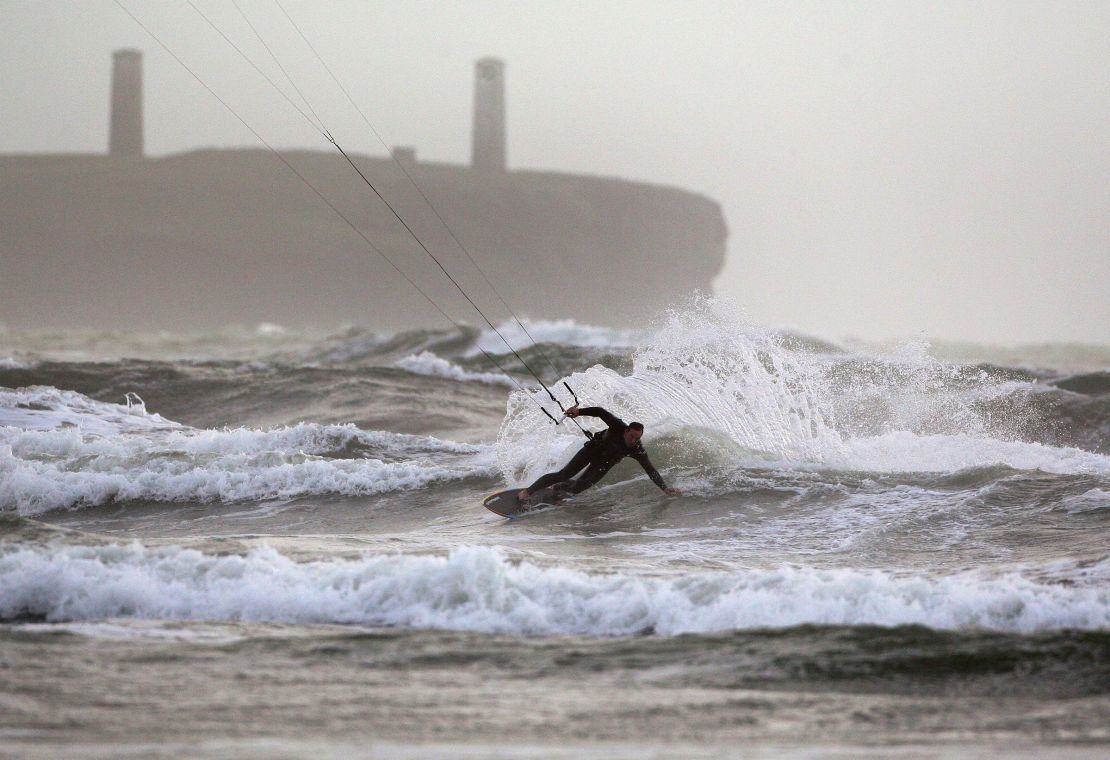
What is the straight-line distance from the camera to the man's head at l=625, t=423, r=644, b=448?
11.2 meters

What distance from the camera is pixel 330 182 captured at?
93.1 metres

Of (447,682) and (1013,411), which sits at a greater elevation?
(1013,411)

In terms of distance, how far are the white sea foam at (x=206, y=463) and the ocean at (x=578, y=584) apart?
42 mm

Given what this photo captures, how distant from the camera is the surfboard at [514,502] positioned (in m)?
11.3

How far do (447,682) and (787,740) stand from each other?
171 cm

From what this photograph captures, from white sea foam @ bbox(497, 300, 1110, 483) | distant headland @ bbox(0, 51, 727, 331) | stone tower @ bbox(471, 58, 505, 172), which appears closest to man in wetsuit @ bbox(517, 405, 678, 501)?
white sea foam @ bbox(497, 300, 1110, 483)

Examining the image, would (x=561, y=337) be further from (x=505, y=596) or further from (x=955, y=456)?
(x=505, y=596)

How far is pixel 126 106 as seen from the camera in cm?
8394

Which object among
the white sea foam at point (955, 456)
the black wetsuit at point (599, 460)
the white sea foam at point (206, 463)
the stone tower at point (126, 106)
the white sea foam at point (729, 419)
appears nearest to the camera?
the black wetsuit at point (599, 460)

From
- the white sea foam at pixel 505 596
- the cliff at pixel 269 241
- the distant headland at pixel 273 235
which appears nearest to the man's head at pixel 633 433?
the white sea foam at pixel 505 596

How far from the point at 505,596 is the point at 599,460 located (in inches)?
177

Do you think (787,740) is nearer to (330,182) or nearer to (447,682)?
(447,682)

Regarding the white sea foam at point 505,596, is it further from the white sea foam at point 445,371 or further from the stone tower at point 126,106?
the stone tower at point 126,106

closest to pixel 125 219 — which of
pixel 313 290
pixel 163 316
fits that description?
→ pixel 163 316
